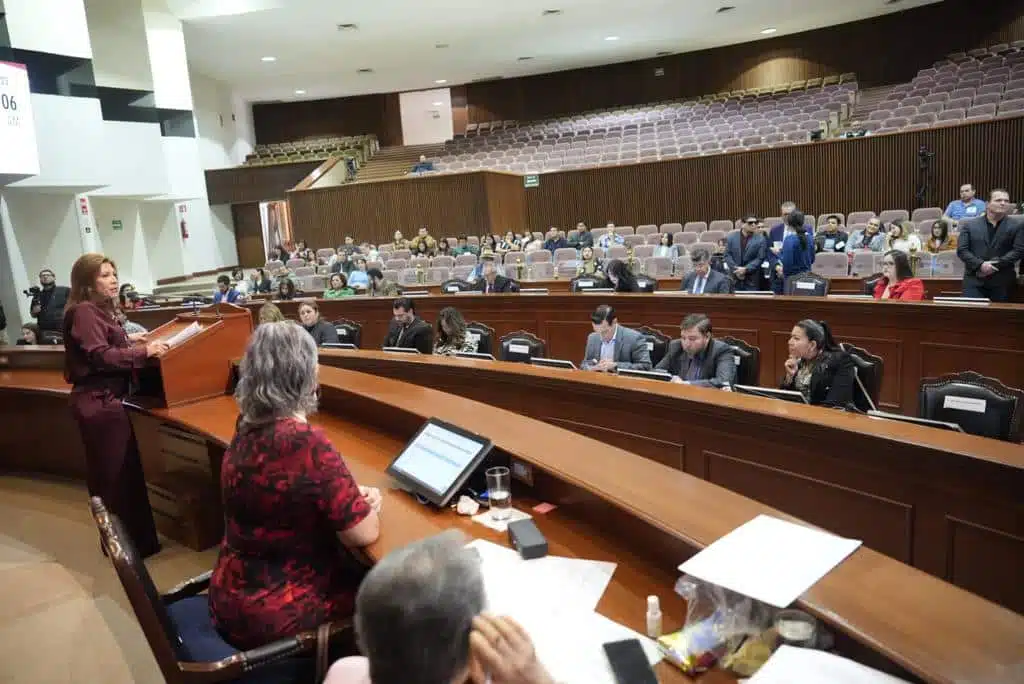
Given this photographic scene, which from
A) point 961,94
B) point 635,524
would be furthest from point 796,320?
point 961,94

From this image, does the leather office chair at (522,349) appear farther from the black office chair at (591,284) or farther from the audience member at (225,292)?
the audience member at (225,292)

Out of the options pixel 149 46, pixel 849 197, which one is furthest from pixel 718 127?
pixel 149 46

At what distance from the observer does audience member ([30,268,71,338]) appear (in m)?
7.63

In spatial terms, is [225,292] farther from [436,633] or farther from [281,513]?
[436,633]

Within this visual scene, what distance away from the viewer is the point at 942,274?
598cm

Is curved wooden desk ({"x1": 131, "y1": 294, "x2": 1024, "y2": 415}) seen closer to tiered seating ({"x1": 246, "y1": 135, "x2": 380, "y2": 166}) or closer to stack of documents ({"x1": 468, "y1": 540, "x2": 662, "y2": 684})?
stack of documents ({"x1": 468, "y1": 540, "x2": 662, "y2": 684})

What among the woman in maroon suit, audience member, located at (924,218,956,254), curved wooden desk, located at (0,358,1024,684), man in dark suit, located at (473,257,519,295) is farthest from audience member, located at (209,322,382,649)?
audience member, located at (924,218,956,254)

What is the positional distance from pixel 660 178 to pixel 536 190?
2.35 metres

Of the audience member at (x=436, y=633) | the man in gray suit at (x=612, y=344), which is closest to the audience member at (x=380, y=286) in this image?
the man in gray suit at (x=612, y=344)

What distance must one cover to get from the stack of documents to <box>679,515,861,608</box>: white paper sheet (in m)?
0.20

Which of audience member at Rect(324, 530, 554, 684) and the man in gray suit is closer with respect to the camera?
audience member at Rect(324, 530, 554, 684)

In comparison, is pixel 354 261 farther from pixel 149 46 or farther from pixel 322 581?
pixel 322 581

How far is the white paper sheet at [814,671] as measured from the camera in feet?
3.34

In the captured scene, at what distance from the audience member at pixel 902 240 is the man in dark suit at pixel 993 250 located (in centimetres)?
159
